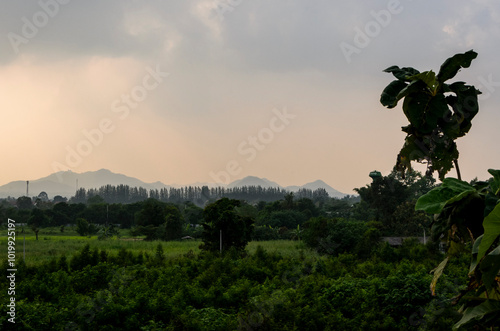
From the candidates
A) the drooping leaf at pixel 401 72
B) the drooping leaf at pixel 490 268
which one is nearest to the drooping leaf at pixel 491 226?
the drooping leaf at pixel 490 268

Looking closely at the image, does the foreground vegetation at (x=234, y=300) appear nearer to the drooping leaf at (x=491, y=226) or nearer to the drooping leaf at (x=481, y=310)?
the drooping leaf at (x=481, y=310)

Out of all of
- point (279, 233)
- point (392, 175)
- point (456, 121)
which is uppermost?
point (392, 175)

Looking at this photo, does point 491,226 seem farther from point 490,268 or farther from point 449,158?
point 449,158

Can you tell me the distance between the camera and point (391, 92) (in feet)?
4.78

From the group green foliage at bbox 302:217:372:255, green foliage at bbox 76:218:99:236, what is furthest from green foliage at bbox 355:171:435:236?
green foliage at bbox 76:218:99:236

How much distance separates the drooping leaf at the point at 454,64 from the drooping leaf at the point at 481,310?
0.70 meters

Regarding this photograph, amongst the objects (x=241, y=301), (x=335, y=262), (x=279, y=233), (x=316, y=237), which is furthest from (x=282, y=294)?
(x=279, y=233)

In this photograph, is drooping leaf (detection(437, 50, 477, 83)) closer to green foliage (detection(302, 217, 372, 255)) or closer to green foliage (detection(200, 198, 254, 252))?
green foliage (detection(200, 198, 254, 252))

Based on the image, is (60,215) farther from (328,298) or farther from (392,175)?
(328,298)

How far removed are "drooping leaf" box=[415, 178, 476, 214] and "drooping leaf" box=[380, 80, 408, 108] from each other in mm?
331

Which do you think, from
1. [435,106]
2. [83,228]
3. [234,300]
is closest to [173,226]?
[83,228]

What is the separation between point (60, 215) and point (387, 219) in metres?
31.7

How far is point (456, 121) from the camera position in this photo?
143cm

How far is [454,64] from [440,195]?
1.44ft
